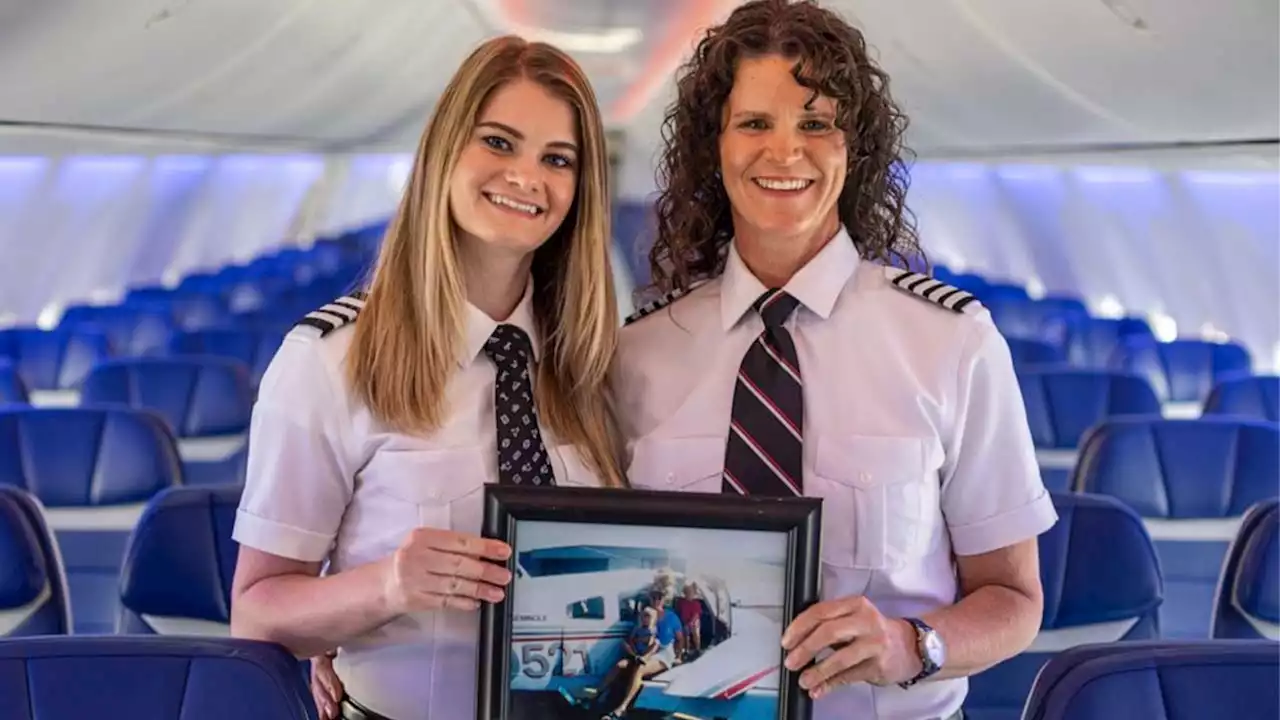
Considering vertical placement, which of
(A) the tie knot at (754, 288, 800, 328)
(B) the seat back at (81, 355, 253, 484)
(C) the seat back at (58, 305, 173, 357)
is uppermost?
(C) the seat back at (58, 305, 173, 357)

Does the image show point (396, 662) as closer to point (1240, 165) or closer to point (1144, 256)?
point (1240, 165)

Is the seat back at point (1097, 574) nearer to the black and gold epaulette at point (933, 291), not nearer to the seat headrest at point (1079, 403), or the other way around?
the black and gold epaulette at point (933, 291)

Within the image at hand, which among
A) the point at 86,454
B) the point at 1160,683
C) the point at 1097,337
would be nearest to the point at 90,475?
the point at 86,454

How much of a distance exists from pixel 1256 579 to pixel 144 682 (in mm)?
2659

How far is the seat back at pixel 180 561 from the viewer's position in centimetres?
342

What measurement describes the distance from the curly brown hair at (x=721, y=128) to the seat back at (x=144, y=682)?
930 mm

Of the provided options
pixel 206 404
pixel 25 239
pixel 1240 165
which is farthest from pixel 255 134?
pixel 1240 165

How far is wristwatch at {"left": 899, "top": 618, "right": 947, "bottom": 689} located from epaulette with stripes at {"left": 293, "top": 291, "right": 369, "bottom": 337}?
36.7 inches

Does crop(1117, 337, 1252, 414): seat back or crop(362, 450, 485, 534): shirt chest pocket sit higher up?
crop(1117, 337, 1252, 414): seat back

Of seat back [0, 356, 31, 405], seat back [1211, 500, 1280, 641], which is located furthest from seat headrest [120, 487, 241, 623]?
seat back [0, 356, 31, 405]

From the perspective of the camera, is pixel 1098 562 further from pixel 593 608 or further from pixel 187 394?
pixel 187 394

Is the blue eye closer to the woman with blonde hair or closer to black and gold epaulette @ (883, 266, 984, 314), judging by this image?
the woman with blonde hair

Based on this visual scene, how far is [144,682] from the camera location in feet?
6.64

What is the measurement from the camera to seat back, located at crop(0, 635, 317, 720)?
2012 mm
